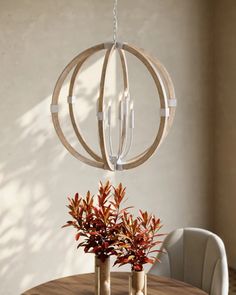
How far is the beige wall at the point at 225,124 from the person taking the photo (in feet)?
15.9

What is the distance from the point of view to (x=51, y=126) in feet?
14.0

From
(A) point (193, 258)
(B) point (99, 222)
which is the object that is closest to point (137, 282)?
(B) point (99, 222)

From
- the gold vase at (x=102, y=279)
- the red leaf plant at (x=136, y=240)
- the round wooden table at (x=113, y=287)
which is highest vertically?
the red leaf plant at (x=136, y=240)

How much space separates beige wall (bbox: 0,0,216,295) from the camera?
412 centimetres

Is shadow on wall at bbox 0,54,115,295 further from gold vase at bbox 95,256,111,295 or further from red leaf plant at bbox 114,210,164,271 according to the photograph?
red leaf plant at bbox 114,210,164,271

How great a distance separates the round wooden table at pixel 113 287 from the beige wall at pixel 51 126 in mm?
1068

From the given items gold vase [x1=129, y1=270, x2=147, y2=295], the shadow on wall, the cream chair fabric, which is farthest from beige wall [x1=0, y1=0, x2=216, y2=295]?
gold vase [x1=129, y1=270, x2=147, y2=295]

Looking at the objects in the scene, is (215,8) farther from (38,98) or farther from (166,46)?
(38,98)

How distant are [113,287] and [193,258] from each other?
26.7 inches

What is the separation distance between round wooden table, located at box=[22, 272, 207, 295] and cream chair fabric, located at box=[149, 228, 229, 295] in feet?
1.08

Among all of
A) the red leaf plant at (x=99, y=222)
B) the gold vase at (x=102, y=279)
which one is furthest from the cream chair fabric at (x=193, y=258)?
the red leaf plant at (x=99, y=222)

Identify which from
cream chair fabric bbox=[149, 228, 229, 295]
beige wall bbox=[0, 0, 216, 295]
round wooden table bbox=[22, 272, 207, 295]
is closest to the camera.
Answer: round wooden table bbox=[22, 272, 207, 295]

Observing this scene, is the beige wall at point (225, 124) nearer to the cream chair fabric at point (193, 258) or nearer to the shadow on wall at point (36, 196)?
the shadow on wall at point (36, 196)

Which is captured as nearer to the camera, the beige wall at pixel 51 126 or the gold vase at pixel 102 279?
the gold vase at pixel 102 279
